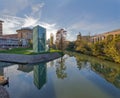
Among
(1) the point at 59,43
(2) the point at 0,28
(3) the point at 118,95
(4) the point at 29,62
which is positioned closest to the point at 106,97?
Answer: (3) the point at 118,95

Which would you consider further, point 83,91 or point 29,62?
point 29,62

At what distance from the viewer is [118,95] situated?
10953 mm

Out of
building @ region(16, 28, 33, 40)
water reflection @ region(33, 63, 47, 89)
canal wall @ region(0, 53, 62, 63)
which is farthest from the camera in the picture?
building @ region(16, 28, 33, 40)

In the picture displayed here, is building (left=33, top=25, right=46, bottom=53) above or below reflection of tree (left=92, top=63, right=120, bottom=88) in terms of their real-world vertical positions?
above

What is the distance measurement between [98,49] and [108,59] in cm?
506

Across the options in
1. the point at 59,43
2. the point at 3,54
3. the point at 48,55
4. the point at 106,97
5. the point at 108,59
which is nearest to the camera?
the point at 106,97

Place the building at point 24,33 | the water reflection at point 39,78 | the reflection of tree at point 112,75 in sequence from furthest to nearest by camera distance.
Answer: the building at point 24,33, the reflection of tree at point 112,75, the water reflection at point 39,78

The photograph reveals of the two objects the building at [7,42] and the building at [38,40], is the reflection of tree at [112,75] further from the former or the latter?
the building at [7,42]

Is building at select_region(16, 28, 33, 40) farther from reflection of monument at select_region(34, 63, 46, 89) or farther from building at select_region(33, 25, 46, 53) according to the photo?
reflection of monument at select_region(34, 63, 46, 89)

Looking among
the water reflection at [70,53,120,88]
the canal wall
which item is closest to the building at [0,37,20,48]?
the canal wall

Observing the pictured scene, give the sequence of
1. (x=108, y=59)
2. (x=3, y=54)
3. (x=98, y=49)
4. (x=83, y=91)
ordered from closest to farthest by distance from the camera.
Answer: (x=83, y=91), (x=3, y=54), (x=108, y=59), (x=98, y=49)

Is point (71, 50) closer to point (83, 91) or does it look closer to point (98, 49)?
point (98, 49)

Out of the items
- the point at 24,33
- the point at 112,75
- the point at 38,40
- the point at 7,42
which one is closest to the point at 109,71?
the point at 112,75

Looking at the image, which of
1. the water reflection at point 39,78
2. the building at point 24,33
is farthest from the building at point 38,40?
the building at point 24,33
